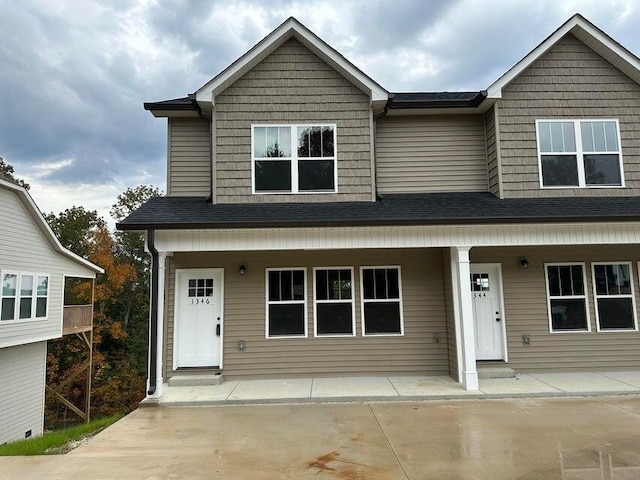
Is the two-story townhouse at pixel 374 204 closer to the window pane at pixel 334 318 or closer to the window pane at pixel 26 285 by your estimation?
the window pane at pixel 334 318

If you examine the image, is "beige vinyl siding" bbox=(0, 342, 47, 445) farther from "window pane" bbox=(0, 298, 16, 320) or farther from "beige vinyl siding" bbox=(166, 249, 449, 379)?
"beige vinyl siding" bbox=(166, 249, 449, 379)

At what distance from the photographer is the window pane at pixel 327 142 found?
26.2ft

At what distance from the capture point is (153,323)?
6.55 metres

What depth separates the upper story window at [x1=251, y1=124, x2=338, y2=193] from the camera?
7.89 m

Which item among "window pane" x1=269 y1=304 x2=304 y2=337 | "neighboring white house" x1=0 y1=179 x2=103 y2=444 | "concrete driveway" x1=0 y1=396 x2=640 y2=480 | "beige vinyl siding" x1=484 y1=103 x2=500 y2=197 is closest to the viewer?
"concrete driveway" x1=0 y1=396 x2=640 y2=480

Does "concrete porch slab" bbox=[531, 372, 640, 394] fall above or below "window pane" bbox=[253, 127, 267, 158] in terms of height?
below

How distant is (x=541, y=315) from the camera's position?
7.79m

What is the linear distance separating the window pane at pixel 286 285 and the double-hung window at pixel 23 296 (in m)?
8.42

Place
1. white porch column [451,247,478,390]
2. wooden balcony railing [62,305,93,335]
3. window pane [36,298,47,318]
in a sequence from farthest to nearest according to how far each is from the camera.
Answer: wooden balcony railing [62,305,93,335] < window pane [36,298,47,318] < white porch column [451,247,478,390]

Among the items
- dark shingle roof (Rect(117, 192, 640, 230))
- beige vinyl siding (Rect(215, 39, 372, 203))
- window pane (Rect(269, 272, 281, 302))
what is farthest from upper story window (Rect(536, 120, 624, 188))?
window pane (Rect(269, 272, 281, 302))

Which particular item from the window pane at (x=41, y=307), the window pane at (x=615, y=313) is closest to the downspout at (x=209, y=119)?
the window pane at (x=615, y=313)

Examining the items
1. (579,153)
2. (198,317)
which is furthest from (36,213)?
(579,153)

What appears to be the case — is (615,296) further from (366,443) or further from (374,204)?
(366,443)

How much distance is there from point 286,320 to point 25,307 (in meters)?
9.15
